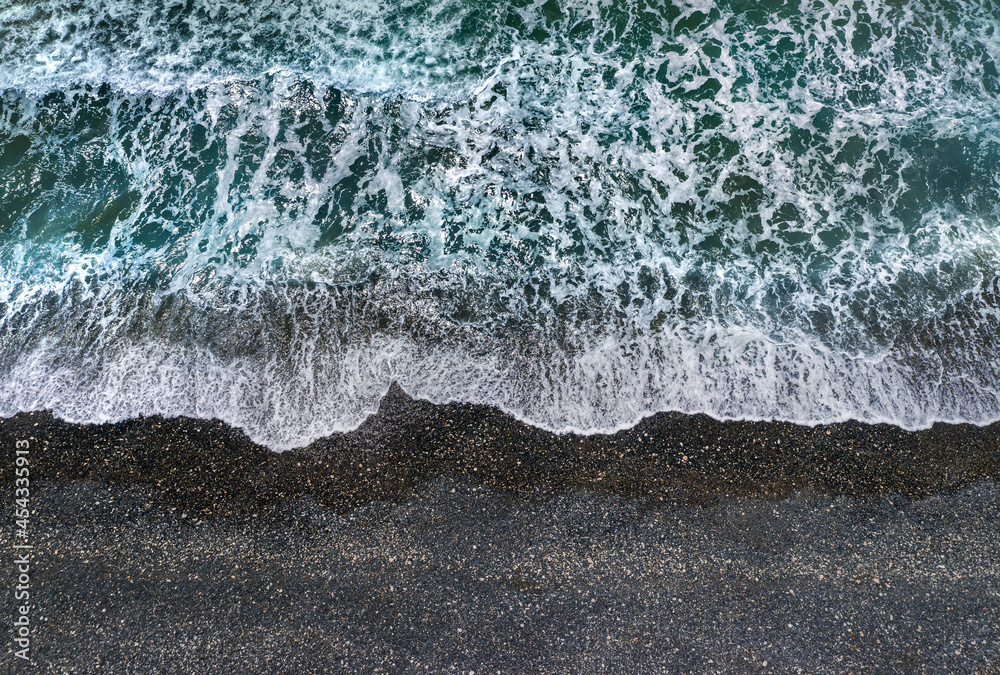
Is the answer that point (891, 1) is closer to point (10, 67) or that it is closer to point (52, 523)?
point (52, 523)

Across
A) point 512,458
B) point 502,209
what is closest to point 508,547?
point 512,458

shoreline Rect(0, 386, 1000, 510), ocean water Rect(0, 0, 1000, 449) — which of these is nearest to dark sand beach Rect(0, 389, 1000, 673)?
shoreline Rect(0, 386, 1000, 510)

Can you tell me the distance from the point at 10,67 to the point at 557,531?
9857 millimetres

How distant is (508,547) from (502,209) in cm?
394

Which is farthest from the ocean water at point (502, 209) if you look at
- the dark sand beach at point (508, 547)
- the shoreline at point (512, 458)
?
the dark sand beach at point (508, 547)

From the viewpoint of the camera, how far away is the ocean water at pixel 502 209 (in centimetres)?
545

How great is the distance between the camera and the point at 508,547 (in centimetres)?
462

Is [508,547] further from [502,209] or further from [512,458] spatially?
[502,209]

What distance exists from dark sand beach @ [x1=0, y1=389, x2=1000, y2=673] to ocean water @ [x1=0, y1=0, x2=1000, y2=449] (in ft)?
1.30

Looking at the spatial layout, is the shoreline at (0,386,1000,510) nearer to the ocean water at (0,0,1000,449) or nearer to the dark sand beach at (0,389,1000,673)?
the dark sand beach at (0,389,1000,673)

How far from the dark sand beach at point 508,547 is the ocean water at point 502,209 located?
40 centimetres

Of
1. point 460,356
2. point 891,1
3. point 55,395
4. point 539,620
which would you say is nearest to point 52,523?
point 55,395

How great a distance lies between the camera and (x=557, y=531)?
184 inches

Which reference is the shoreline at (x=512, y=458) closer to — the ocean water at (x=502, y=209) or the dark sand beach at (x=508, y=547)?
the dark sand beach at (x=508, y=547)
